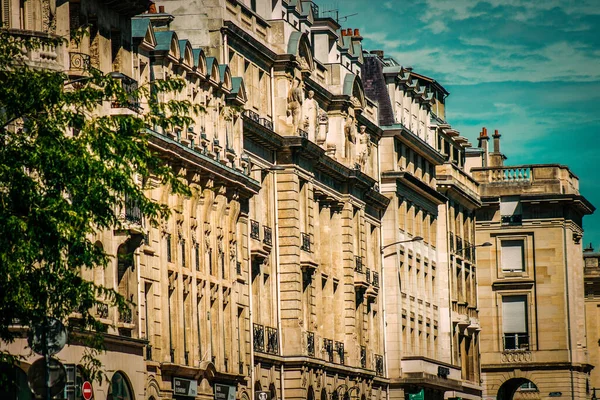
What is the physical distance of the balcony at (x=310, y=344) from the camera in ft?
262

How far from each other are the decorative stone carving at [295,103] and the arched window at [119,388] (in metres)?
26.2

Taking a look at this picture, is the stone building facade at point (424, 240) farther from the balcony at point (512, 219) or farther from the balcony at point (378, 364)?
the balcony at point (512, 219)

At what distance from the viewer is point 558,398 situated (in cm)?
12700

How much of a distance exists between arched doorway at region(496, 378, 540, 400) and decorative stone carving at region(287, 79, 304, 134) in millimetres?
53337

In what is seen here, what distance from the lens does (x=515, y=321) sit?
12675cm

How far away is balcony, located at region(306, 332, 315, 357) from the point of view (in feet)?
262

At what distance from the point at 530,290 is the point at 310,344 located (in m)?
48.7

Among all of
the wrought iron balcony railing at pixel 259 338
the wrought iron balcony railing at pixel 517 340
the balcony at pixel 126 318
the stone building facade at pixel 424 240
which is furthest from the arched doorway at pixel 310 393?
the wrought iron balcony railing at pixel 517 340

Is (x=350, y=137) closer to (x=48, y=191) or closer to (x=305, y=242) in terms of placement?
(x=305, y=242)

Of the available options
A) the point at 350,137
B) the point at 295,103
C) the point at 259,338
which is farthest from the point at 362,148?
the point at 259,338

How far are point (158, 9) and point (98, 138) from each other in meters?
33.0

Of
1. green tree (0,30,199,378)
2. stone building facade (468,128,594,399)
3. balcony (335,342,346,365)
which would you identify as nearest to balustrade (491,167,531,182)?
stone building facade (468,128,594,399)

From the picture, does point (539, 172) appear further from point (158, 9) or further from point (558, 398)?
point (158, 9)

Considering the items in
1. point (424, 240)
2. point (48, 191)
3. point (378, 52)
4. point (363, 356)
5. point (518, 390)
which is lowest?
point (518, 390)
